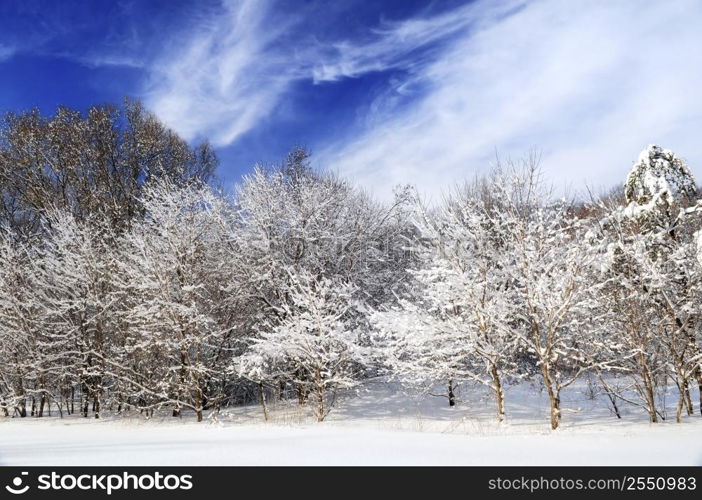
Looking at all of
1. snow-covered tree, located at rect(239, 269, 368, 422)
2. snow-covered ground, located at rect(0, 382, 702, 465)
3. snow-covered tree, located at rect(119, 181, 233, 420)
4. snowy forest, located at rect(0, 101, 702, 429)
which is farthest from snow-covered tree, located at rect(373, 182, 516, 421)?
snow-covered tree, located at rect(119, 181, 233, 420)

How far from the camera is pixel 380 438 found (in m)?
8.27

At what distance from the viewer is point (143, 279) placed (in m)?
13.3

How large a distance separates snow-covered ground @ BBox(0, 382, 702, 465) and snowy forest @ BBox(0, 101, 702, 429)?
0.73m

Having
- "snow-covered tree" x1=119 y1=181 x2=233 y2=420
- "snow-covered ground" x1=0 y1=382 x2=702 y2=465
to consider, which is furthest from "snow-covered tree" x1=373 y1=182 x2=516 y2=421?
"snow-covered tree" x1=119 y1=181 x2=233 y2=420

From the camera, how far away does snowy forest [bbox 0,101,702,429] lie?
10.4 m

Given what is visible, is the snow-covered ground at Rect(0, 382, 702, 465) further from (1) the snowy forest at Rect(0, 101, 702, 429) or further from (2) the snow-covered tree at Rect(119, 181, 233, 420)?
(2) the snow-covered tree at Rect(119, 181, 233, 420)

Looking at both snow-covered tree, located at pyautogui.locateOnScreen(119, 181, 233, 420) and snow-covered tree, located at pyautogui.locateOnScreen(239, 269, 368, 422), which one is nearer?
snow-covered tree, located at pyautogui.locateOnScreen(239, 269, 368, 422)

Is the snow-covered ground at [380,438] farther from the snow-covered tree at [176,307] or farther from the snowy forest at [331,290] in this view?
the snow-covered tree at [176,307]

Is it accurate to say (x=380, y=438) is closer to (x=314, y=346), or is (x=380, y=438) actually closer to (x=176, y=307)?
(x=314, y=346)

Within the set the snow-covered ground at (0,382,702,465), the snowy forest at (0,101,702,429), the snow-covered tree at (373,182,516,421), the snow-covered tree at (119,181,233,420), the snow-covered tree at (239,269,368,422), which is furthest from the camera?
the snow-covered tree at (119,181,233,420)

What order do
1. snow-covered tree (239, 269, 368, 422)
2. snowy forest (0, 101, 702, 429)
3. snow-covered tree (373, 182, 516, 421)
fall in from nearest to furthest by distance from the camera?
1. snowy forest (0, 101, 702, 429)
2. snow-covered tree (373, 182, 516, 421)
3. snow-covered tree (239, 269, 368, 422)

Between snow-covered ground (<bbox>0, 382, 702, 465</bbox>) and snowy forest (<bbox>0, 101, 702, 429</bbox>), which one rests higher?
snowy forest (<bbox>0, 101, 702, 429</bbox>)
